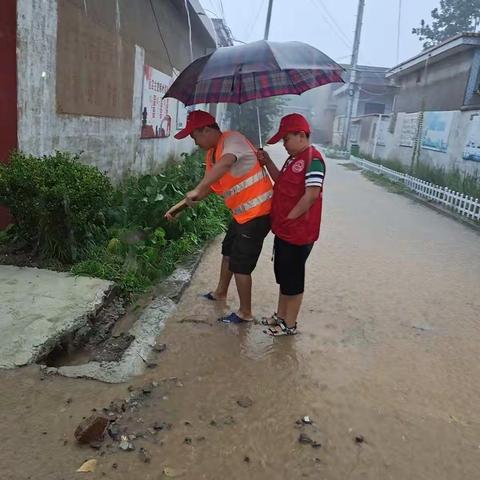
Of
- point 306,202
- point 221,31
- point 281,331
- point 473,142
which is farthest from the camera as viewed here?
point 221,31

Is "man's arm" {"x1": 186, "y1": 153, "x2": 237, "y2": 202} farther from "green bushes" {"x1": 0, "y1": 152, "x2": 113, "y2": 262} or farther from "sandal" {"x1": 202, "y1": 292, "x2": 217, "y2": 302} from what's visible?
"green bushes" {"x1": 0, "y1": 152, "x2": 113, "y2": 262}

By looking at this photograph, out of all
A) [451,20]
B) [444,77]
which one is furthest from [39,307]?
[451,20]

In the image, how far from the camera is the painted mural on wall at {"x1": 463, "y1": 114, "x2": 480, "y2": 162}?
11455 mm

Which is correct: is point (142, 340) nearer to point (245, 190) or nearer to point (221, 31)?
point (245, 190)

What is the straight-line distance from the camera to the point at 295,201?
3.25m

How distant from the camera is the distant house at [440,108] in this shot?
12.5 meters

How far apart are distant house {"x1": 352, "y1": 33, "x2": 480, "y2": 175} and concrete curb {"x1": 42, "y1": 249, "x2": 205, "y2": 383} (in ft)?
31.5

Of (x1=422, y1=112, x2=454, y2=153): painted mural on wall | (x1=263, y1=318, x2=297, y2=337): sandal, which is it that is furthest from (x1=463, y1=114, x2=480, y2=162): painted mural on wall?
(x1=263, y1=318, x2=297, y2=337): sandal

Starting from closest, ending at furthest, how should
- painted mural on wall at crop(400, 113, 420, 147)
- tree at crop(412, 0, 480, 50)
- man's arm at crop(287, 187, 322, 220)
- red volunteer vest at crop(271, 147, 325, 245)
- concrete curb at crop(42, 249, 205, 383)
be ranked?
1. concrete curb at crop(42, 249, 205, 383)
2. man's arm at crop(287, 187, 322, 220)
3. red volunteer vest at crop(271, 147, 325, 245)
4. painted mural on wall at crop(400, 113, 420, 147)
5. tree at crop(412, 0, 480, 50)

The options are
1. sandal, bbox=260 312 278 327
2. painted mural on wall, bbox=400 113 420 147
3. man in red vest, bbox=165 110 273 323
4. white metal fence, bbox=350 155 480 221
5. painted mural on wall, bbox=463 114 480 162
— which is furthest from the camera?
painted mural on wall, bbox=400 113 420 147

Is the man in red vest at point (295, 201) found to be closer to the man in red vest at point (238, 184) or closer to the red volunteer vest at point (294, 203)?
the red volunteer vest at point (294, 203)

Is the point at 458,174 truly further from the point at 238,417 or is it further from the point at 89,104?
the point at 238,417

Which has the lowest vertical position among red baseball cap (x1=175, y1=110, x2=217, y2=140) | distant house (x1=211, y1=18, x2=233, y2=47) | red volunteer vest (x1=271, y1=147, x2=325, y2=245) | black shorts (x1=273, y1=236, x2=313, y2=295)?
black shorts (x1=273, y1=236, x2=313, y2=295)

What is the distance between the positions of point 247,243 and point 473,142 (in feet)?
33.3
